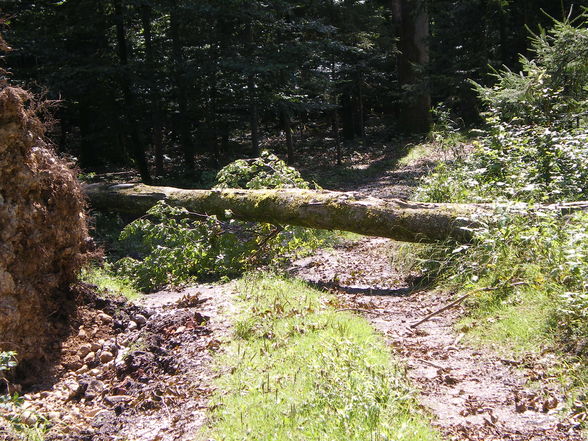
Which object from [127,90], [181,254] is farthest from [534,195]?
[127,90]

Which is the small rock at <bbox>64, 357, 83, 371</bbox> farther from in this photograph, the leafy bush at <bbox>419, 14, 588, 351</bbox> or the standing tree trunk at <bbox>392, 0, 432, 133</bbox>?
the standing tree trunk at <bbox>392, 0, 432, 133</bbox>

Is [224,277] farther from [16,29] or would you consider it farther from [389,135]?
[389,135]

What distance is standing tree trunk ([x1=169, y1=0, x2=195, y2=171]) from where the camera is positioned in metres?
14.0

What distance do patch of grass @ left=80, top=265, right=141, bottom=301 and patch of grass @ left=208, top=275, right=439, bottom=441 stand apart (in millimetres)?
A: 2238

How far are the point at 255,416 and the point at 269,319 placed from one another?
67.4 inches

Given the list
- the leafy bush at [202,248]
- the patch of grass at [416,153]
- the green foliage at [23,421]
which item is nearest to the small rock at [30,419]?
the green foliage at [23,421]

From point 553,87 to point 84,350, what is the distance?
815 cm

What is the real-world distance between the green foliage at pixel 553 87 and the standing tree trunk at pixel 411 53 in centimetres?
909

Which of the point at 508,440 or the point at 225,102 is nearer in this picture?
the point at 508,440

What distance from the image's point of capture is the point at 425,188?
8.23m

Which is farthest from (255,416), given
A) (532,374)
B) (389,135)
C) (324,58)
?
(389,135)

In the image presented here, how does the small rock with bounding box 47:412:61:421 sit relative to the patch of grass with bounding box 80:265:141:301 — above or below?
below

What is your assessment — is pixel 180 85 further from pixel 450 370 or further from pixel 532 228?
pixel 450 370

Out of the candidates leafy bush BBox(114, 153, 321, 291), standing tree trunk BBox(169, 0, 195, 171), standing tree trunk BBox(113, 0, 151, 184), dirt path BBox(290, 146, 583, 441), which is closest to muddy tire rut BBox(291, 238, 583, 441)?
dirt path BBox(290, 146, 583, 441)
